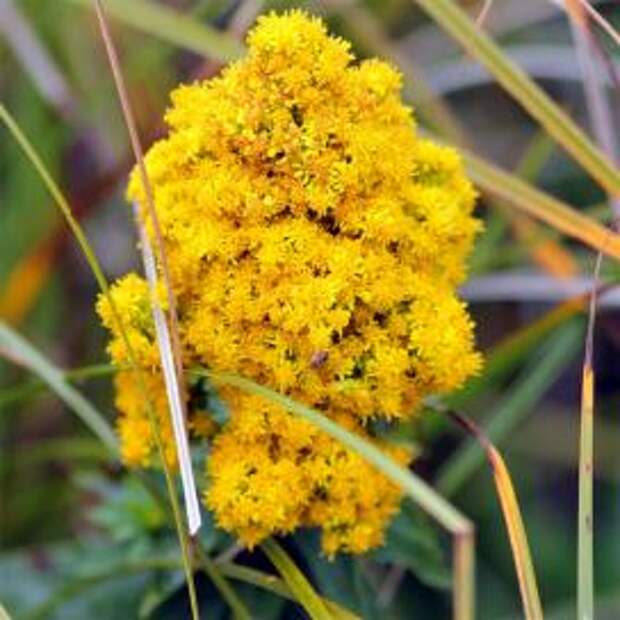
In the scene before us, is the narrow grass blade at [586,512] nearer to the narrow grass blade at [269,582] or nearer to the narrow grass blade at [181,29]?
the narrow grass blade at [269,582]

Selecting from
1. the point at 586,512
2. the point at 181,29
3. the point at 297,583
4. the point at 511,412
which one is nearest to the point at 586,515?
the point at 586,512

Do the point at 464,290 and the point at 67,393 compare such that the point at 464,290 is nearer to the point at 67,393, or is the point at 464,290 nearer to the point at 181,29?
the point at 181,29

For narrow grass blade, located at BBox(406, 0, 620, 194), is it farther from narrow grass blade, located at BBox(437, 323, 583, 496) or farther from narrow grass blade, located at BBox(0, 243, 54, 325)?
narrow grass blade, located at BBox(0, 243, 54, 325)

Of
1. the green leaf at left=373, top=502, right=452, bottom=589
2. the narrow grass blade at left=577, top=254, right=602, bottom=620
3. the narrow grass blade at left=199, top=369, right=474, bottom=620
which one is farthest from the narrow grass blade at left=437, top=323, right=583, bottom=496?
the narrow grass blade at left=199, top=369, right=474, bottom=620

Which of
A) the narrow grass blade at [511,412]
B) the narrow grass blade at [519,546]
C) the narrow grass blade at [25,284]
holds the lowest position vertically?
the narrow grass blade at [519,546]

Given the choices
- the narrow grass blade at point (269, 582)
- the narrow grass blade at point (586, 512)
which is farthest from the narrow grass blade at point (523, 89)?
the narrow grass blade at point (269, 582)

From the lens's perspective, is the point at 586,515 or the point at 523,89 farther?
the point at 523,89
